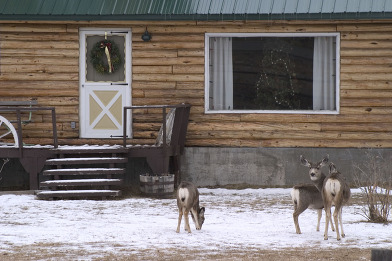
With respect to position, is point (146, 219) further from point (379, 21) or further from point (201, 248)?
point (379, 21)

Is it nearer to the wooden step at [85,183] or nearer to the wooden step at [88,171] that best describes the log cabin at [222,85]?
the wooden step at [88,171]

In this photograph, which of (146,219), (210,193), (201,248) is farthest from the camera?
(210,193)

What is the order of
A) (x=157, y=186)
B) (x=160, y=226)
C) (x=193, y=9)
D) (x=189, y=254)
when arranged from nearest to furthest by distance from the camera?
(x=189, y=254)
(x=160, y=226)
(x=157, y=186)
(x=193, y=9)

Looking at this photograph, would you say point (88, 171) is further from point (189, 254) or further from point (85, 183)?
point (189, 254)

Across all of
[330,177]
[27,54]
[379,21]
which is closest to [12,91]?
[27,54]

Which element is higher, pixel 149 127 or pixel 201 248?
pixel 149 127

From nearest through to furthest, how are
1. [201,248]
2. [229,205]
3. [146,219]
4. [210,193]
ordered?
[201,248] → [146,219] → [229,205] → [210,193]

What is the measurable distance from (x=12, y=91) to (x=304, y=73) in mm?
5821

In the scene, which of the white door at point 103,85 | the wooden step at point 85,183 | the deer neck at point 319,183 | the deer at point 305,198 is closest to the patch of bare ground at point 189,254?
the deer at point 305,198

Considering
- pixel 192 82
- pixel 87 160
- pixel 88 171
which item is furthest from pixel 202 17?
pixel 88 171

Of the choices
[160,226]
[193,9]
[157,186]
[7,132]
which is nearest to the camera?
[160,226]

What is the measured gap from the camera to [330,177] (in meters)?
12.2

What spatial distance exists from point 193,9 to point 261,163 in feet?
10.9

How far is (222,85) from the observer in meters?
18.8
